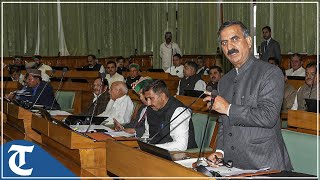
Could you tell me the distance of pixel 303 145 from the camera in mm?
3461

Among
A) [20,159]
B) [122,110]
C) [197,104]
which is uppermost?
[197,104]

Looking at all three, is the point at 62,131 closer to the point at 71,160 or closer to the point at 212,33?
the point at 71,160

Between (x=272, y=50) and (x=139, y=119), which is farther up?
(x=272, y=50)

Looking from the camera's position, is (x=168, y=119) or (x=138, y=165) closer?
(x=138, y=165)

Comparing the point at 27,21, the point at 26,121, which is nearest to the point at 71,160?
the point at 26,121

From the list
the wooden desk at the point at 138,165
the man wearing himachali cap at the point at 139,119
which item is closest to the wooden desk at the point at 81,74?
the man wearing himachali cap at the point at 139,119

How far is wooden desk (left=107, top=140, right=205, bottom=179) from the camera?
9.13 ft

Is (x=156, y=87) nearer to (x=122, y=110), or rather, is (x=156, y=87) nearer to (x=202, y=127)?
(x=202, y=127)

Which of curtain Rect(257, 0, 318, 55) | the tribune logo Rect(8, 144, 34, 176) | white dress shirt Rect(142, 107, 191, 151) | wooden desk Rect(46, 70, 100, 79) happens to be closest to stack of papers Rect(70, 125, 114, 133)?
the tribune logo Rect(8, 144, 34, 176)

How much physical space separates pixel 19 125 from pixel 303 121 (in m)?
3.55

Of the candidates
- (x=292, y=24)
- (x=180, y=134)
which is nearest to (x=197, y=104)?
(x=180, y=134)

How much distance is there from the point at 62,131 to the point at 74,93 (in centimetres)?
389

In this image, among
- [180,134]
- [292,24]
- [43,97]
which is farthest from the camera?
[292,24]

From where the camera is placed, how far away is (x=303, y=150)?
3.46 m
